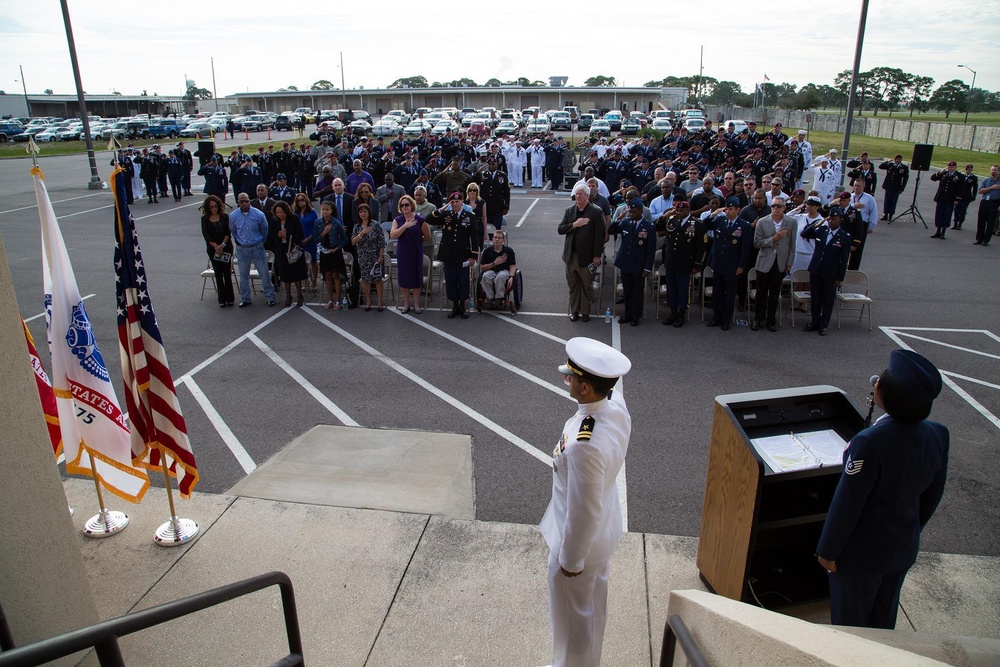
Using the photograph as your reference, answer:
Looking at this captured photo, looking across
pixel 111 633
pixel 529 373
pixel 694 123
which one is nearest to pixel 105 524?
pixel 111 633

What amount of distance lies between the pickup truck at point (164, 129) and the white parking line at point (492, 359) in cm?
5365

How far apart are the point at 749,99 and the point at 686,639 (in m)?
119

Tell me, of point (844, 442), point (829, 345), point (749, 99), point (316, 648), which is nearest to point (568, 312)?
point (829, 345)

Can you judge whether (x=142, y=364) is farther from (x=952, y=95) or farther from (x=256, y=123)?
(x=952, y=95)

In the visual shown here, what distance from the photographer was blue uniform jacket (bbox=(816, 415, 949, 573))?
336 centimetres

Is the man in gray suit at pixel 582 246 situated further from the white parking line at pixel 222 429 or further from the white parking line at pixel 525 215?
the white parking line at pixel 525 215

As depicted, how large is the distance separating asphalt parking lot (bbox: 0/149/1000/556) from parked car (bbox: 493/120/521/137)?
3491 cm

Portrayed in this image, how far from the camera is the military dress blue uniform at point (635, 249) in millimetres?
10484

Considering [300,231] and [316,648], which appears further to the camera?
[300,231]

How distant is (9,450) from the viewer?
378 cm

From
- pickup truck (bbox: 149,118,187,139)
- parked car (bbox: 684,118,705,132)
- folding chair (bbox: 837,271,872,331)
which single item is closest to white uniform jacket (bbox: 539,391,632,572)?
folding chair (bbox: 837,271,872,331)

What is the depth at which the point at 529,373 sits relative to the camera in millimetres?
8961

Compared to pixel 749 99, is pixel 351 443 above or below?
below

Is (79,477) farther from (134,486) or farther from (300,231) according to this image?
(300,231)
